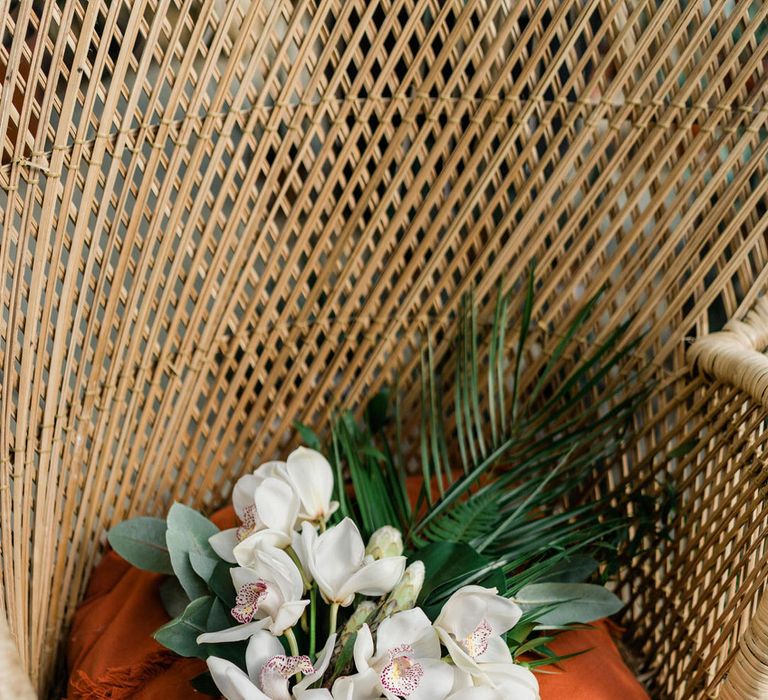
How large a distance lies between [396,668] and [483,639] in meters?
0.09

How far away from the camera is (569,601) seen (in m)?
0.84

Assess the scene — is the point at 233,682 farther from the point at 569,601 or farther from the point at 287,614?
the point at 569,601

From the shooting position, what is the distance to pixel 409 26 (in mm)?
889

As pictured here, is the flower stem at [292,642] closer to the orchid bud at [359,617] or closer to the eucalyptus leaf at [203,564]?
the orchid bud at [359,617]

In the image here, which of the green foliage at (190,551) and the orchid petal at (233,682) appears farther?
the green foliage at (190,551)

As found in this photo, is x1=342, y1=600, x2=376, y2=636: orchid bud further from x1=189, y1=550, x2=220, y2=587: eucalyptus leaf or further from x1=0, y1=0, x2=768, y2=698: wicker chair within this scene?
x1=0, y1=0, x2=768, y2=698: wicker chair

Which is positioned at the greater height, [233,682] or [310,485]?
[310,485]

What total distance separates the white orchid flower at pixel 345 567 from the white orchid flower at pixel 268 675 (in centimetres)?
5

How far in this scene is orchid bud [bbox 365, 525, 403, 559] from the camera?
2.47ft

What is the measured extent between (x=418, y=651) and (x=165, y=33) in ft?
2.33

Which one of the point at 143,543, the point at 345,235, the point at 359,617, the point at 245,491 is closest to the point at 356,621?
the point at 359,617

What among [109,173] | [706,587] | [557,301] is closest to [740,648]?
[706,587]

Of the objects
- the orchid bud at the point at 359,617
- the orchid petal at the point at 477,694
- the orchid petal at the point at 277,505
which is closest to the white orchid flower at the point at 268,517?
the orchid petal at the point at 277,505

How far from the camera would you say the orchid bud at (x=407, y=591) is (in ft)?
2.32
